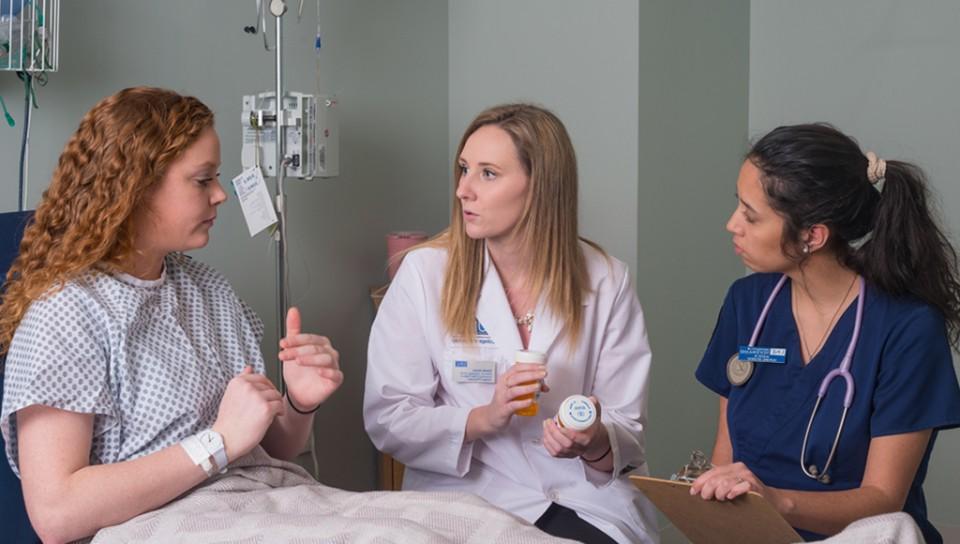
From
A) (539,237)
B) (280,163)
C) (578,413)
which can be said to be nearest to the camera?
(578,413)

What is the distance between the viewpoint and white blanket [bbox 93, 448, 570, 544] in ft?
4.97

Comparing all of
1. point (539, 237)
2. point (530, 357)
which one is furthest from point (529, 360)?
point (539, 237)

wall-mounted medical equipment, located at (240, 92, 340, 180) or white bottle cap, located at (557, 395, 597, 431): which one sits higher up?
wall-mounted medical equipment, located at (240, 92, 340, 180)

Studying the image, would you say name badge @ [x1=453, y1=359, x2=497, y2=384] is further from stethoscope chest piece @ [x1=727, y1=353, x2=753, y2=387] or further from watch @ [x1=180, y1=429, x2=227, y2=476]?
watch @ [x1=180, y1=429, x2=227, y2=476]

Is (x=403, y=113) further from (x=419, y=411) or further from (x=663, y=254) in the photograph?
(x=419, y=411)

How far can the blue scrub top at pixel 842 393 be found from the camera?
6.44 feet

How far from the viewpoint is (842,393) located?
2.02 metres

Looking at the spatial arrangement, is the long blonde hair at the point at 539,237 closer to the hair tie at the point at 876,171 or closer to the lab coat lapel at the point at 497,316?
the lab coat lapel at the point at 497,316

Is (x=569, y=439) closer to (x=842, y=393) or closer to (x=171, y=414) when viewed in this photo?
(x=842, y=393)

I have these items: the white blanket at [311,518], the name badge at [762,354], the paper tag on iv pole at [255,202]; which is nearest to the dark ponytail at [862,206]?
the name badge at [762,354]

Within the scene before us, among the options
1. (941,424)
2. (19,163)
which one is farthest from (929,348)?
(19,163)

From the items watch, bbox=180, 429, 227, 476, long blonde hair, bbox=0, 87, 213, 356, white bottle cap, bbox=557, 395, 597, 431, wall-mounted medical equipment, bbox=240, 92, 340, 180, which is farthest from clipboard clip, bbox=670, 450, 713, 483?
wall-mounted medical equipment, bbox=240, 92, 340, 180

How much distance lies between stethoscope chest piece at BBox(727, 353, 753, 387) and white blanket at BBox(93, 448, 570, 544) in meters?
0.70

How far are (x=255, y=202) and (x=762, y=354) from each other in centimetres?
113
